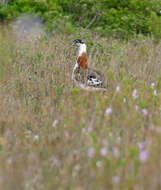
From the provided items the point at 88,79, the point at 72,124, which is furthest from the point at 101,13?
the point at 72,124

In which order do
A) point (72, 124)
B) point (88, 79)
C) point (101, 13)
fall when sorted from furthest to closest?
point (101, 13) < point (88, 79) < point (72, 124)

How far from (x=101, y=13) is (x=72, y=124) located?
22.6 feet

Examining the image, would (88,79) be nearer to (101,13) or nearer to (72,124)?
(72,124)

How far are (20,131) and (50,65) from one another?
8.87ft

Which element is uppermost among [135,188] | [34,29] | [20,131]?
[135,188]

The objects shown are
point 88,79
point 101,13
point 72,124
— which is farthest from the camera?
point 101,13

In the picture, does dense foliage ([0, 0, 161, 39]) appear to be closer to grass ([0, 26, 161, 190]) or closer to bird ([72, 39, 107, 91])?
grass ([0, 26, 161, 190])

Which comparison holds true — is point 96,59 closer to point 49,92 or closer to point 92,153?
point 49,92

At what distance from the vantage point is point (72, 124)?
3.70 metres

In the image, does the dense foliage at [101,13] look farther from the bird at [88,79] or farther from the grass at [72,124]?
the bird at [88,79]

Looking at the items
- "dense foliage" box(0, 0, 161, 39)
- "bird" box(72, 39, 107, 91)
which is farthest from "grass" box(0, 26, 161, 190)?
"dense foliage" box(0, 0, 161, 39)

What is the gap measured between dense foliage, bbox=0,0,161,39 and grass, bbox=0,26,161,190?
1.94m

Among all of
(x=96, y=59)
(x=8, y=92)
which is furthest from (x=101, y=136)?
(x=96, y=59)

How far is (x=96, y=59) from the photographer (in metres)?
7.28
